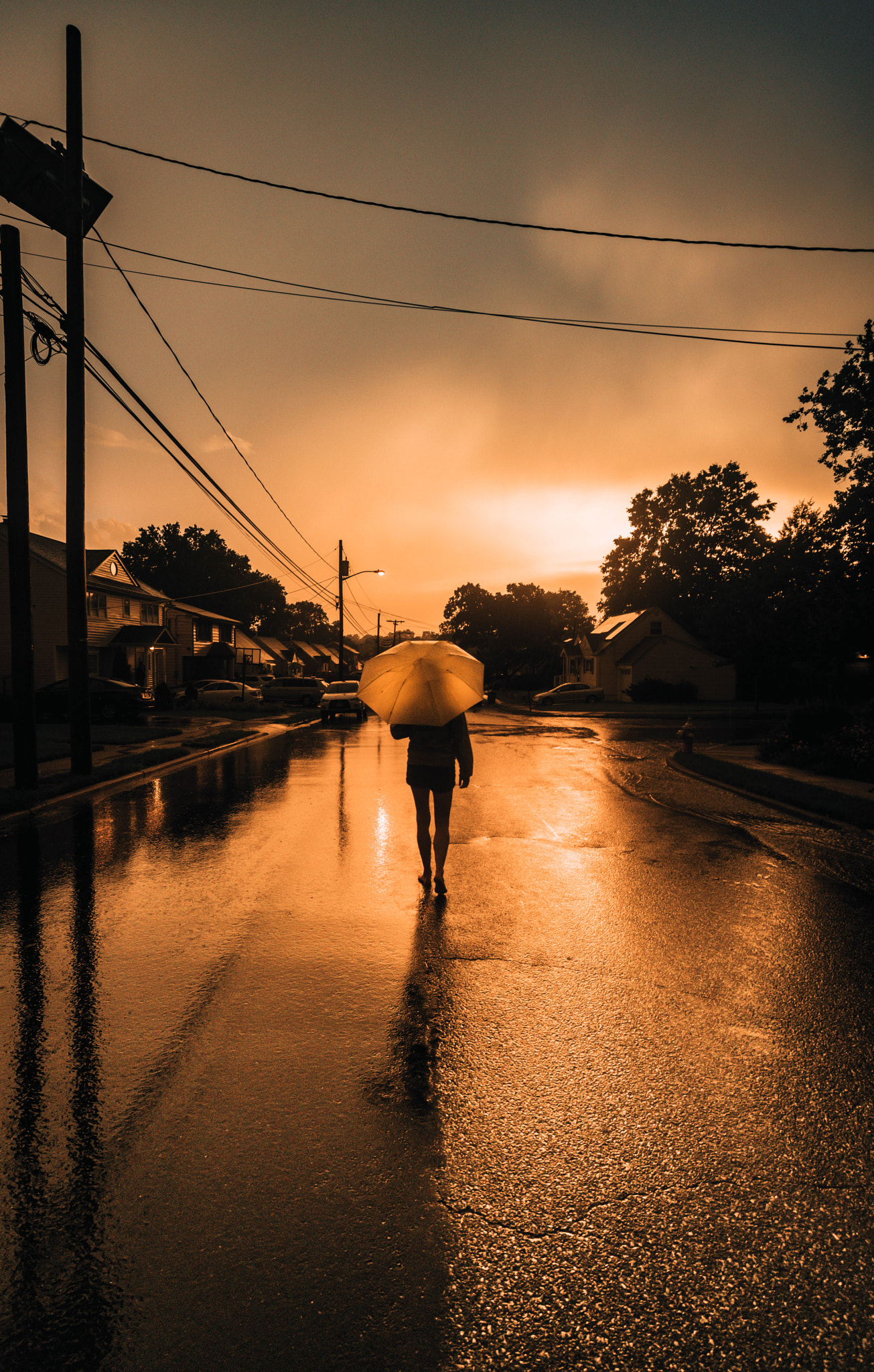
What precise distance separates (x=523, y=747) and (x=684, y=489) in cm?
7066

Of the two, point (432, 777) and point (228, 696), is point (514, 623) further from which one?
point (432, 777)

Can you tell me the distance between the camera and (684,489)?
86.2 metres

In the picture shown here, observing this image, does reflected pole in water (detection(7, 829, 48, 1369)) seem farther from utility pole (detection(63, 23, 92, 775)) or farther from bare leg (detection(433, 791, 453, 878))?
utility pole (detection(63, 23, 92, 775))

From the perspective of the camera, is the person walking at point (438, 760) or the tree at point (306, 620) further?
the tree at point (306, 620)

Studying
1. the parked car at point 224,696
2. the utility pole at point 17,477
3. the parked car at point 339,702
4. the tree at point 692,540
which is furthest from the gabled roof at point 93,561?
the tree at point 692,540

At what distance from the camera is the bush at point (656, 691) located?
57344 millimetres

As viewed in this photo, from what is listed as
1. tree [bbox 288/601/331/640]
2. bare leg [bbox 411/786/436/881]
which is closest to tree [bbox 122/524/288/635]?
tree [bbox 288/601/331/640]

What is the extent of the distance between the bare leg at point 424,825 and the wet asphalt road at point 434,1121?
28 centimetres

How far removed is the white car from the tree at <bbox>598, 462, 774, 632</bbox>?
48606 millimetres

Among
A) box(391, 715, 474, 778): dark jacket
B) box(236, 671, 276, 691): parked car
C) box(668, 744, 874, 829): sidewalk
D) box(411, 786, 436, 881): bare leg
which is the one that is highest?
box(236, 671, 276, 691): parked car

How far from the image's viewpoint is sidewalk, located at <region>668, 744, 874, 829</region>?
11836 mm

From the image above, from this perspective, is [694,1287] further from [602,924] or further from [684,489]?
[684,489]

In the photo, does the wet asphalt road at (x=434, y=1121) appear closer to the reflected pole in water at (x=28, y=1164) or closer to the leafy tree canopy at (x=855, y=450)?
the reflected pole in water at (x=28, y=1164)

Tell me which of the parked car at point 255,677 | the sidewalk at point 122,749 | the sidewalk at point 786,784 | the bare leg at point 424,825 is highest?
the parked car at point 255,677
